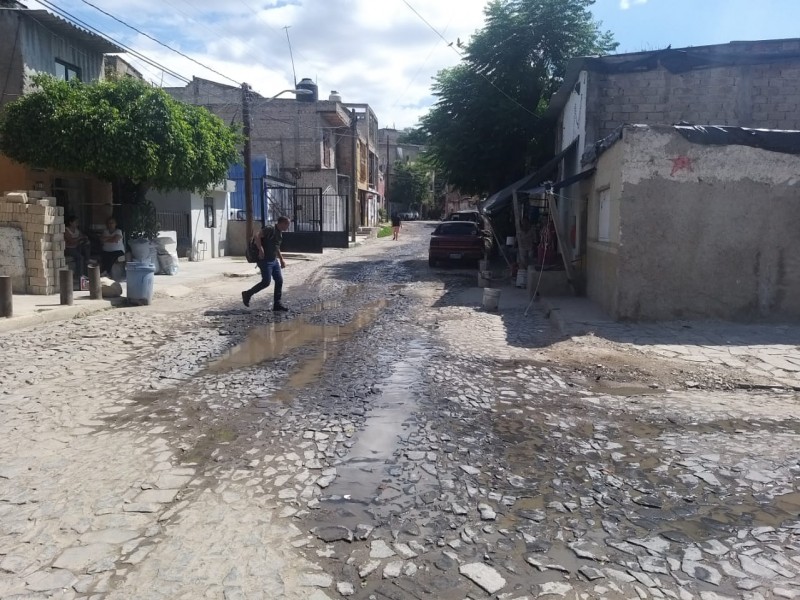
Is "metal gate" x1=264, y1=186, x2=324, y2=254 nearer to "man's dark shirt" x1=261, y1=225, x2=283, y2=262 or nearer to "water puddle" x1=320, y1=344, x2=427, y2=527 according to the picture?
"man's dark shirt" x1=261, y1=225, x2=283, y2=262

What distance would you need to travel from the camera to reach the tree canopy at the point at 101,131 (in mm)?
14516

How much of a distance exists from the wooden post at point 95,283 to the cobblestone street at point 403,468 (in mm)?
3770

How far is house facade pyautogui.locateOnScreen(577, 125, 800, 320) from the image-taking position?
32.2 ft

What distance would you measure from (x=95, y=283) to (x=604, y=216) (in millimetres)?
9826

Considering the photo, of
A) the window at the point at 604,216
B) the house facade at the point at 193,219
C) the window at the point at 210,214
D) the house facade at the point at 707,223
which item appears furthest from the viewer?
the window at the point at 210,214

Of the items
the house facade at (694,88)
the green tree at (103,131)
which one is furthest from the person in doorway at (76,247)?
the house facade at (694,88)

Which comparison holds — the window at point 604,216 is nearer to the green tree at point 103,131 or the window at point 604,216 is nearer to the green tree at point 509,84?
the green tree at point 103,131

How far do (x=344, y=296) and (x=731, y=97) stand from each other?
965 centimetres

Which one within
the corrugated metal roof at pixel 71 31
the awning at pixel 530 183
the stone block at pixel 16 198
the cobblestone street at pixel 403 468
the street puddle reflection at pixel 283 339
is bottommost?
the cobblestone street at pixel 403 468

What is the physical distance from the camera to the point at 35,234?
1296 cm

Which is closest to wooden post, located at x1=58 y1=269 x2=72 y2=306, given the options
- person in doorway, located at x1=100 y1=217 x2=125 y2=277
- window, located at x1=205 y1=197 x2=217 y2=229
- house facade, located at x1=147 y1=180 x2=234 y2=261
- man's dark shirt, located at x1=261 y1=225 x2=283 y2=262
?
man's dark shirt, located at x1=261 y1=225 x2=283 y2=262

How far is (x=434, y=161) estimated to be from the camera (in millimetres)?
26266

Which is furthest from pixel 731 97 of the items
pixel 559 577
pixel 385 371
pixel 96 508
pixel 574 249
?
pixel 96 508

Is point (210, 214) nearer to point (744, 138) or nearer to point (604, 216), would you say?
point (604, 216)
